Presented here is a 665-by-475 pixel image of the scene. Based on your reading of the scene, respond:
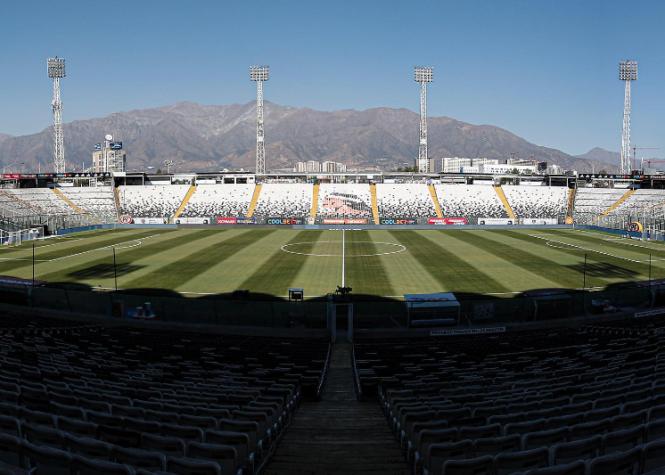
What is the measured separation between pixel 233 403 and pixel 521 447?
695 centimetres

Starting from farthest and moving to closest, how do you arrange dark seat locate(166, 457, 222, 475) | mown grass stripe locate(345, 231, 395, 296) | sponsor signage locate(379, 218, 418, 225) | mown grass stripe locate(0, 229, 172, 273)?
1. sponsor signage locate(379, 218, 418, 225)
2. mown grass stripe locate(0, 229, 172, 273)
3. mown grass stripe locate(345, 231, 395, 296)
4. dark seat locate(166, 457, 222, 475)

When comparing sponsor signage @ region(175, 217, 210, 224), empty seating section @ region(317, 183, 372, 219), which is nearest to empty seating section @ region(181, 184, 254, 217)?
sponsor signage @ region(175, 217, 210, 224)

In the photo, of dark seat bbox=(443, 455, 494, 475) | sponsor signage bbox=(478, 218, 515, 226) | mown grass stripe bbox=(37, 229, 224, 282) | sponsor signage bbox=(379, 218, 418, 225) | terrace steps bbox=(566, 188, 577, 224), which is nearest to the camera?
dark seat bbox=(443, 455, 494, 475)

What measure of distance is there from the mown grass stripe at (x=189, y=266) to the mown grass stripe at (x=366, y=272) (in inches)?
551

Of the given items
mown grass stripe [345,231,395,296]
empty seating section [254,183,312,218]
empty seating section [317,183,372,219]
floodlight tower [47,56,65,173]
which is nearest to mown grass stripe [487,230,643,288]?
mown grass stripe [345,231,395,296]

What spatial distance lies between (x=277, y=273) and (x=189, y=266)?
33.3 ft

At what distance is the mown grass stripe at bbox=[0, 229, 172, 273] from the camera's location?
53.5m

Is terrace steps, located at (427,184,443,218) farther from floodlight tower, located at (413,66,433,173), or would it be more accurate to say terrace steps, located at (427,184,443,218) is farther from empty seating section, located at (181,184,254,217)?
empty seating section, located at (181,184,254,217)

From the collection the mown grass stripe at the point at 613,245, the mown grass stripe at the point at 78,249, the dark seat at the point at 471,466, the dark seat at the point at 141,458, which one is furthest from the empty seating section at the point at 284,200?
the dark seat at the point at 471,466

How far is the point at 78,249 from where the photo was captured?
64750 millimetres

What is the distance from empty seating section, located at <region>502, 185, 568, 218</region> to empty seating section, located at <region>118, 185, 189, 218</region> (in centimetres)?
7042

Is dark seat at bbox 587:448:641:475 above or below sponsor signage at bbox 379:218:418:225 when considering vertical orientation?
above

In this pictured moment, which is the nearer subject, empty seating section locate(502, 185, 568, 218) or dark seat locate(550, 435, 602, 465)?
dark seat locate(550, 435, 602, 465)

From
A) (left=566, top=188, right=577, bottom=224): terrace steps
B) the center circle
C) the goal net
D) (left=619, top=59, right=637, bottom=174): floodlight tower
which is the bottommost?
the center circle
